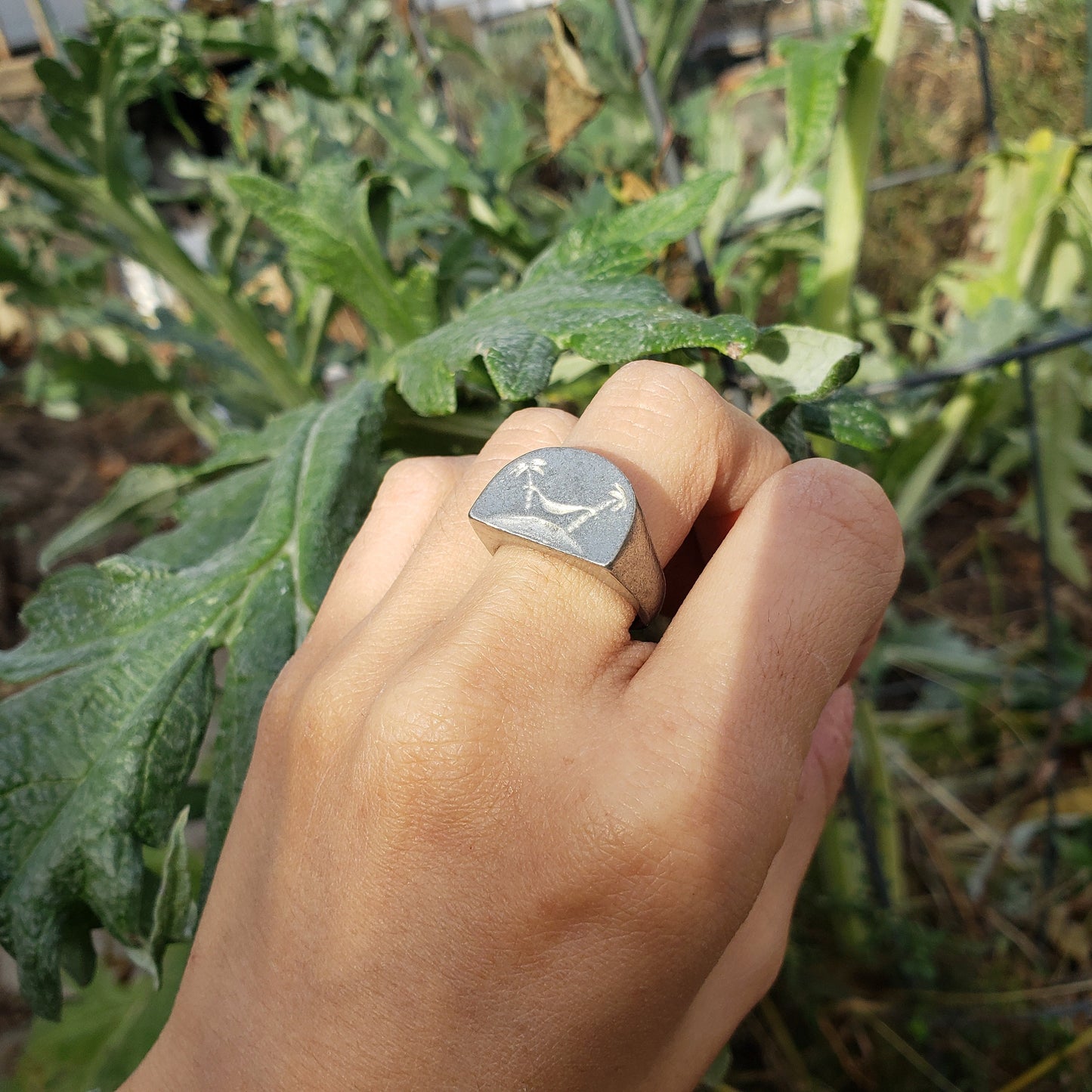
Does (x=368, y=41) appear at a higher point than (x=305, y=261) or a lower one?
higher

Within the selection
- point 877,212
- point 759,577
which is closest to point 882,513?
point 759,577

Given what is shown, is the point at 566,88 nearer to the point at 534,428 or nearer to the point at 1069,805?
the point at 534,428

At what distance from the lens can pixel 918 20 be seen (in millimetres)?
2721

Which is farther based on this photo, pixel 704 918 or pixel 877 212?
pixel 877 212

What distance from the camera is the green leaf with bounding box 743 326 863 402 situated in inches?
21.3

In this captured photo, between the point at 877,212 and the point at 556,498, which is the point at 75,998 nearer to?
the point at 556,498

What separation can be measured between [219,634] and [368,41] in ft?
3.31

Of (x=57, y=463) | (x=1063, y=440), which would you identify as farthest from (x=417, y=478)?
(x=57, y=463)

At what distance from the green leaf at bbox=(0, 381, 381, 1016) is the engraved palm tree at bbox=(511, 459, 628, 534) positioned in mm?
245

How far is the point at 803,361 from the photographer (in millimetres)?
579

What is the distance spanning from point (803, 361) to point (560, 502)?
234 millimetres

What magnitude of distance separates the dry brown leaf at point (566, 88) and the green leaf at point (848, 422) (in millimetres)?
388

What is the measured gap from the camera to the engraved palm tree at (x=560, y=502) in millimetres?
432

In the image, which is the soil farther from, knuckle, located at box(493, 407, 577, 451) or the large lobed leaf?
knuckle, located at box(493, 407, 577, 451)
